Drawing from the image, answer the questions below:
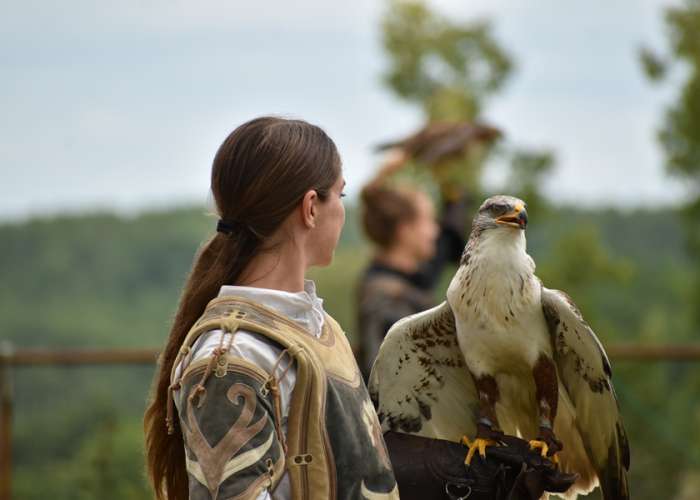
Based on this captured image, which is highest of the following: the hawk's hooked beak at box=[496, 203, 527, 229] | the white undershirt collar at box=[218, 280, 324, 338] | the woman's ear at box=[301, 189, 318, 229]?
the woman's ear at box=[301, 189, 318, 229]

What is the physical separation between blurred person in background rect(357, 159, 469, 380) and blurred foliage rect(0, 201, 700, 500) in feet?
3.18

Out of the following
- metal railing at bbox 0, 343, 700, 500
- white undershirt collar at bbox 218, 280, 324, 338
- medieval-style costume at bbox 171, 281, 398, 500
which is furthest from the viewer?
metal railing at bbox 0, 343, 700, 500

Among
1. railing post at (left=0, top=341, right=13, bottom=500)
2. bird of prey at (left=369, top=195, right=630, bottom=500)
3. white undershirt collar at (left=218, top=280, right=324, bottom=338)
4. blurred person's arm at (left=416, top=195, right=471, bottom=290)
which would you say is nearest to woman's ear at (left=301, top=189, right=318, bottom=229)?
white undershirt collar at (left=218, top=280, right=324, bottom=338)

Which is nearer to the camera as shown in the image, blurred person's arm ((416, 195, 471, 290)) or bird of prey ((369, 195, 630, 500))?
bird of prey ((369, 195, 630, 500))

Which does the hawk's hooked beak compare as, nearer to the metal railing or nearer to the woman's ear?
the woman's ear

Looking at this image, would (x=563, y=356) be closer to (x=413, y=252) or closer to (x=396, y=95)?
(x=413, y=252)

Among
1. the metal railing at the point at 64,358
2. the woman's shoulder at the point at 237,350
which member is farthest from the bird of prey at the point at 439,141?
the woman's shoulder at the point at 237,350

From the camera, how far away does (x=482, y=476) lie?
217cm

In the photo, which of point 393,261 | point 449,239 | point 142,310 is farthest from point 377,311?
point 142,310

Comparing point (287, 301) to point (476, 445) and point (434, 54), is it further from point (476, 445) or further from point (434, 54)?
point (434, 54)

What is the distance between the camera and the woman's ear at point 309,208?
1931 millimetres

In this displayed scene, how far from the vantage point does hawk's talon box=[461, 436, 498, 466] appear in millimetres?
2205

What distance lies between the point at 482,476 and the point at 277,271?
0.61 meters

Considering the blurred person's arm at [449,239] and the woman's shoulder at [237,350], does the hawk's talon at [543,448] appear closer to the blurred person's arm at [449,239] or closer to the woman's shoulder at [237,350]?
the woman's shoulder at [237,350]
